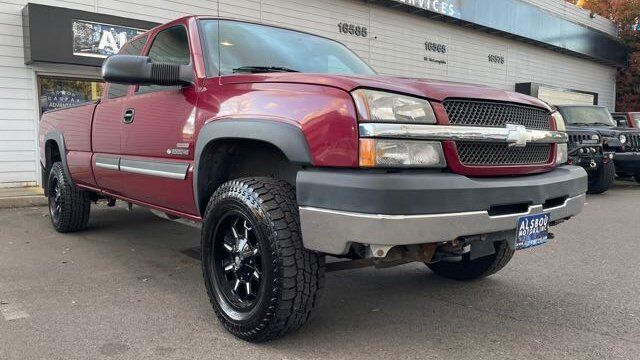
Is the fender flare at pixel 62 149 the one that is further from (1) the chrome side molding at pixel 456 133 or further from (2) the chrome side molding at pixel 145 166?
(1) the chrome side molding at pixel 456 133

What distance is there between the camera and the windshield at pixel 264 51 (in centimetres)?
370

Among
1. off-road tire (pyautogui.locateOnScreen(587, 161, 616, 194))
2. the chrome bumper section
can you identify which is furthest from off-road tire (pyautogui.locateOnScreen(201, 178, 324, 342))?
off-road tire (pyautogui.locateOnScreen(587, 161, 616, 194))

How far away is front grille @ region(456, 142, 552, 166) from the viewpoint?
9.26ft

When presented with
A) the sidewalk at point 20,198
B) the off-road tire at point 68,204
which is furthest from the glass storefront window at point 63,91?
the off-road tire at point 68,204

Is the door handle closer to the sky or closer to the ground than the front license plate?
closer to the sky

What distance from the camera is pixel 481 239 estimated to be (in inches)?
112

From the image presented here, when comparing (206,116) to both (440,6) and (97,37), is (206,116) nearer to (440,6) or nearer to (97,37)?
(97,37)

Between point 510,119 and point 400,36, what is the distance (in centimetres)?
1323

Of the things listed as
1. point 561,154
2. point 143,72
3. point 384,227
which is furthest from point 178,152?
point 561,154

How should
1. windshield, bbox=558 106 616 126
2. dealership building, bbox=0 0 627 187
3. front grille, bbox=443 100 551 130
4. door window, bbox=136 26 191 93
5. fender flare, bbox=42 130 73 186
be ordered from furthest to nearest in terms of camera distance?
windshield, bbox=558 106 616 126
dealership building, bbox=0 0 627 187
fender flare, bbox=42 130 73 186
door window, bbox=136 26 191 93
front grille, bbox=443 100 551 130

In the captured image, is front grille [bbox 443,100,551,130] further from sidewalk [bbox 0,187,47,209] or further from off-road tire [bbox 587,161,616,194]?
off-road tire [bbox 587,161,616,194]

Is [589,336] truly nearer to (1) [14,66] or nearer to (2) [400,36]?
(1) [14,66]

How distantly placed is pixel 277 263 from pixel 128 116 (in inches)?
90.8

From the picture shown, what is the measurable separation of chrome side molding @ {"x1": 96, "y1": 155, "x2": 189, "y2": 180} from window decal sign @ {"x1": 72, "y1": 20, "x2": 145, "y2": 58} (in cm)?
521
